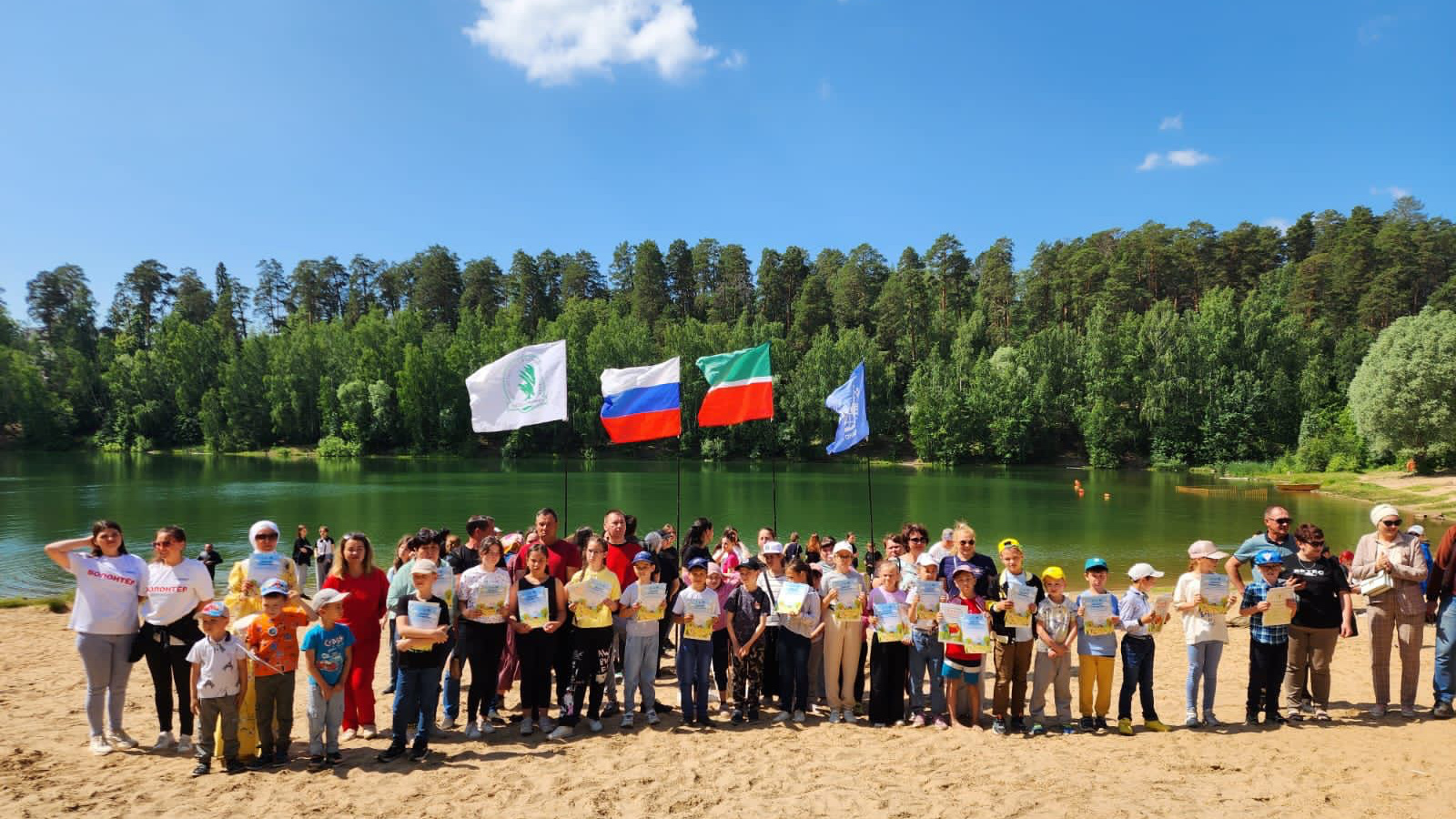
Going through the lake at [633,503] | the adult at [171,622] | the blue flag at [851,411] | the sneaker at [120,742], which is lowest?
the lake at [633,503]

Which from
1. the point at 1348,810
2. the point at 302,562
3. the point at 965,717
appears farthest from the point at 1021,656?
the point at 302,562

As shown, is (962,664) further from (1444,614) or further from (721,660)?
(1444,614)

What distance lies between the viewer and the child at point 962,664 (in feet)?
23.0

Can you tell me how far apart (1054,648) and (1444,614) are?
3.89m

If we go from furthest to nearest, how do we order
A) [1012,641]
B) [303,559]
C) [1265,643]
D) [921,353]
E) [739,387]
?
[921,353] → [303,559] → [739,387] → [1265,643] → [1012,641]

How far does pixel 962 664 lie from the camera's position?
712cm

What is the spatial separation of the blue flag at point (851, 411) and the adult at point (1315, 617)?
212 inches

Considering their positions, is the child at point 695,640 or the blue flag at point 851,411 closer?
the child at point 695,640

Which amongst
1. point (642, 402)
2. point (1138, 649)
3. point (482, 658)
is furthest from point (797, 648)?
point (642, 402)

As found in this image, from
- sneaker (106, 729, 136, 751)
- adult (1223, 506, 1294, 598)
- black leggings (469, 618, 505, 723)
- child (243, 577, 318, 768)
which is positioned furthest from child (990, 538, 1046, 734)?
sneaker (106, 729, 136, 751)

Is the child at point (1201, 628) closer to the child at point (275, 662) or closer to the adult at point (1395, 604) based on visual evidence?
the adult at point (1395, 604)

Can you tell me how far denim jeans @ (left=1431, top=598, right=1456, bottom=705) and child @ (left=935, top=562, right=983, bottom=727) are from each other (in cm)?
447

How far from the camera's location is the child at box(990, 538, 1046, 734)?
6.93 meters

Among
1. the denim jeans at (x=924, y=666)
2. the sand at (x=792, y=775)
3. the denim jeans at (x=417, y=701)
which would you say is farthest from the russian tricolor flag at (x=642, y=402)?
the denim jeans at (x=417, y=701)
